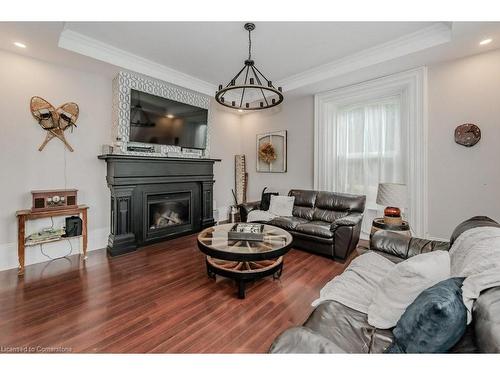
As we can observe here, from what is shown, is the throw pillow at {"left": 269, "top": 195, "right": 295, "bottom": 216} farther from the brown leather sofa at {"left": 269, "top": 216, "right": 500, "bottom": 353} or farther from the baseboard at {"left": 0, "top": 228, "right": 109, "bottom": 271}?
the baseboard at {"left": 0, "top": 228, "right": 109, "bottom": 271}

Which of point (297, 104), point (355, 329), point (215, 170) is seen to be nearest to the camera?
point (355, 329)

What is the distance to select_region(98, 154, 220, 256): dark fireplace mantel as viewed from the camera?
3.42m

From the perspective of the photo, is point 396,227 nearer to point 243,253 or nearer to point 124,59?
point 243,253

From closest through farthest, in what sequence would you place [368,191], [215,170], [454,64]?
[454,64] < [368,191] < [215,170]

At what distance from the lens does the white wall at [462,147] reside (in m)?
2.88

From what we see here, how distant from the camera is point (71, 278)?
2.61 meters

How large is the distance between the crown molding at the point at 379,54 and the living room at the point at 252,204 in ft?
0.07

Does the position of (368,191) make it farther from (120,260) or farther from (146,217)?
(120,260)

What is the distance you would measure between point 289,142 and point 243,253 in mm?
3350

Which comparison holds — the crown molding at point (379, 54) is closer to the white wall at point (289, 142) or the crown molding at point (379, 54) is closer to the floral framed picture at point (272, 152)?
the white wall at point (289, 142)

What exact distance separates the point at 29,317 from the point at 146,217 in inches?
76.9

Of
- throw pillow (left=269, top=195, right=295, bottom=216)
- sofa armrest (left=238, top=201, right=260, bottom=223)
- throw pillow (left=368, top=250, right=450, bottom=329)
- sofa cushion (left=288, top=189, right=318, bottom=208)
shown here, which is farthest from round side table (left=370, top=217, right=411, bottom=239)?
sofa armrest (left=238, top=201, right=260, bottom=223)

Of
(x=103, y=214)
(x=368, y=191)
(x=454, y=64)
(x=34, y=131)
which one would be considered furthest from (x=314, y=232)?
(x=34, y=131)

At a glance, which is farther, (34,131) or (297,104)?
(297,104)
